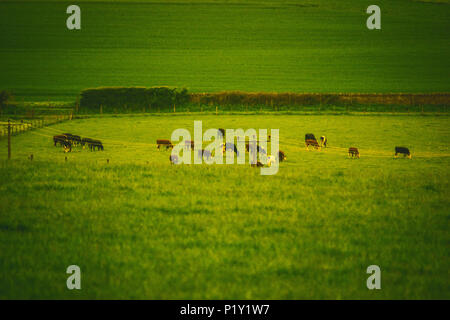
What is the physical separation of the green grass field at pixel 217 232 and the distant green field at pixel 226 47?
162 feet

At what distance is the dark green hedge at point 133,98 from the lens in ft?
165

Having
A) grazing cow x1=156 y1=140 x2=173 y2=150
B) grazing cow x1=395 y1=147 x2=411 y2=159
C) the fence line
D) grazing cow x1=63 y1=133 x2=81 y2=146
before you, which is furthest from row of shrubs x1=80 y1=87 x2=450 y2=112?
grazing cow x1=395 y1=147 x2=411 y2=159

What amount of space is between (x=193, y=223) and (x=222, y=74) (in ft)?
211

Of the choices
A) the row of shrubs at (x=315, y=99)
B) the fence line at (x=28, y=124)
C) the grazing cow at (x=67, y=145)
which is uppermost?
the row of shrubs at (x=315, y=99)

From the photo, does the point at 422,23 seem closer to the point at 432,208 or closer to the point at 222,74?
the point at 222,74

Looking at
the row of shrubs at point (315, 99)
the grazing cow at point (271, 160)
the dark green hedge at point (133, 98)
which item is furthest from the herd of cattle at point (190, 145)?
the dark green hedge at point (133, 98)

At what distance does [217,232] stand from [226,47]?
3055 inches

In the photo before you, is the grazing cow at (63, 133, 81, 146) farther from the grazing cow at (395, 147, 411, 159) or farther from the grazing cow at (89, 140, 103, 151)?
the grazing cow at (395, 147, 411, 159)

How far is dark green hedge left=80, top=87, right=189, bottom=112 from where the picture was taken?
165 feet

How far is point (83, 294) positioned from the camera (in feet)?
22.0

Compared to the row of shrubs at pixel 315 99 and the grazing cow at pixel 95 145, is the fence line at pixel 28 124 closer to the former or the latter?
the grazing cow at pixel 95 145

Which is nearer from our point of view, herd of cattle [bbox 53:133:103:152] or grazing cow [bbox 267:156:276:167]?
grazing cow [bbox 267:156:276:167]

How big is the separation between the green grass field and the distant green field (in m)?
49.5

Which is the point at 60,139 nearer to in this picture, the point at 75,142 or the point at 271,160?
the point at 75,142
